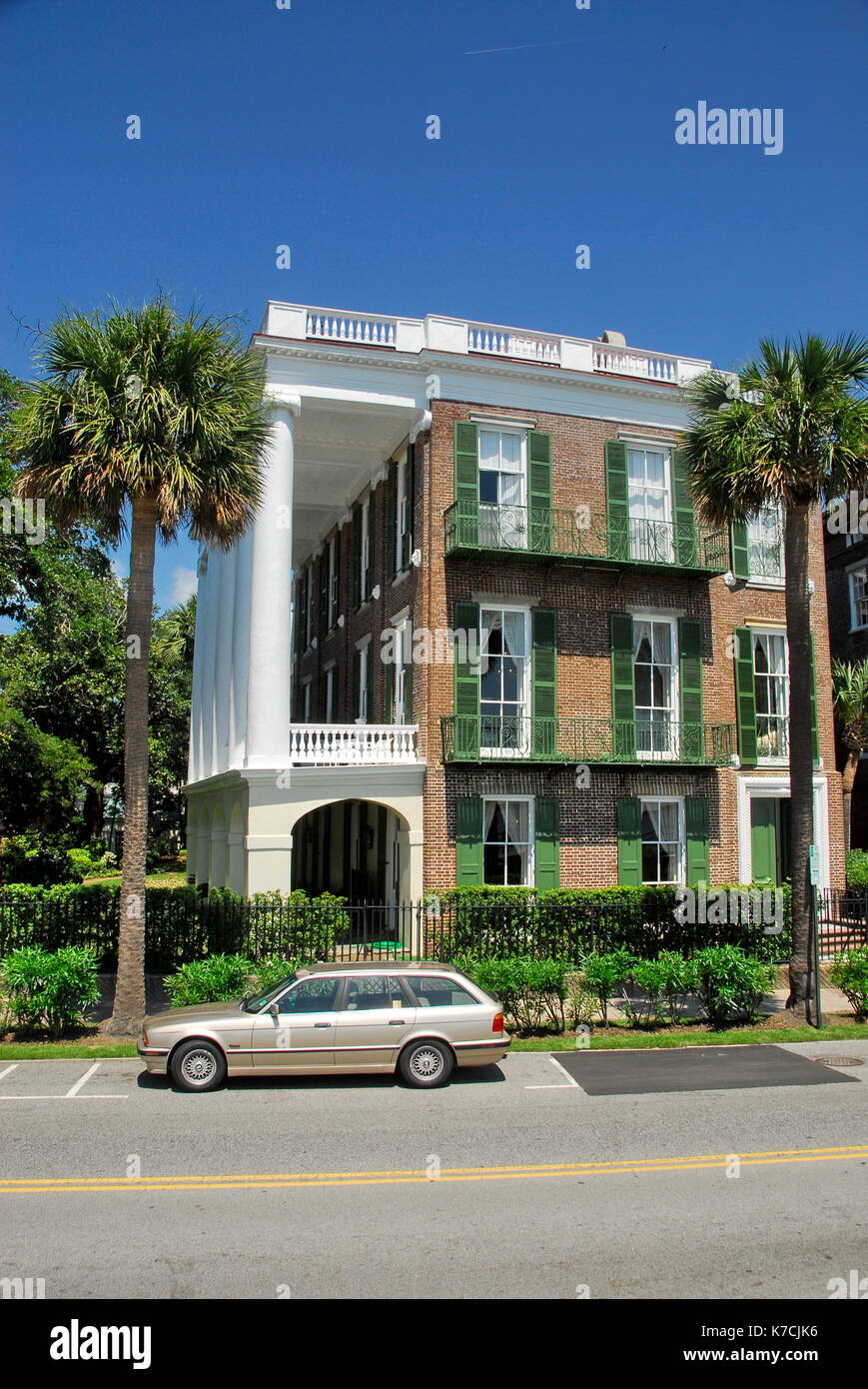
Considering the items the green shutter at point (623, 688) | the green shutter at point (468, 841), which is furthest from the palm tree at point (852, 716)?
the green shutter at point (468, 841)

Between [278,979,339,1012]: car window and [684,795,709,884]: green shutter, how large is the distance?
525 inches

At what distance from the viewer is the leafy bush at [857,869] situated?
81.8 feet

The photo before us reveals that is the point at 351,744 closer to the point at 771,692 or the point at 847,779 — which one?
the point at 771,692

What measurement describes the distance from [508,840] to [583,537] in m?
7.15

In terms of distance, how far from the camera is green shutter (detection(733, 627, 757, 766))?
24172mm

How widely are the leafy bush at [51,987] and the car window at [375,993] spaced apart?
4.68 metres

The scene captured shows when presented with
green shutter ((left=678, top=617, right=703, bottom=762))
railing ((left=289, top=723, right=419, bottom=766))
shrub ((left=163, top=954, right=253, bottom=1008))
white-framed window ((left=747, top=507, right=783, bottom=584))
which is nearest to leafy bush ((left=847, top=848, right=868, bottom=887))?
green shutter ((left=678, top=617, right=703, bottom=762))

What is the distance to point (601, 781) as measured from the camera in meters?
22.9

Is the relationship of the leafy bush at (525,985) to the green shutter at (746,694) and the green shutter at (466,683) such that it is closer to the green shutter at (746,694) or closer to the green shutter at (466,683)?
the green shutter at (466,683)

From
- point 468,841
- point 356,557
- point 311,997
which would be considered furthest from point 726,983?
point 356,557

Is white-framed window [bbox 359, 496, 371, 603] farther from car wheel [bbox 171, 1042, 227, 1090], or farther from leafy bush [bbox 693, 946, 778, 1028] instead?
car wheel [bbox 171, 1042, 227, 1090]

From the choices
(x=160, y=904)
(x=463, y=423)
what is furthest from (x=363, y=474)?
(x=160, y=904)
